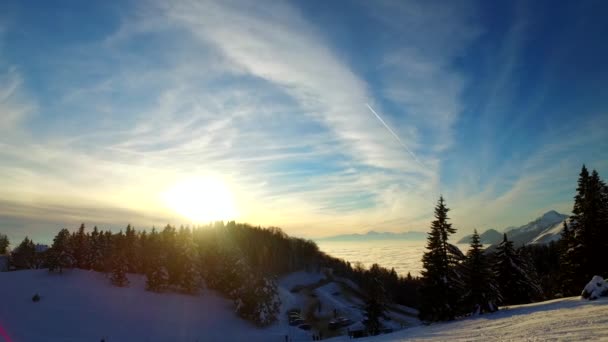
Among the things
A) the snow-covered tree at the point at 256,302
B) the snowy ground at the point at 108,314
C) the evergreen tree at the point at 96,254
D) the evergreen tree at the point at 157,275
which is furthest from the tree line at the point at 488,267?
the evergreen tree at the point at 96,254

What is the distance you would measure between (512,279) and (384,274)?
403 ft

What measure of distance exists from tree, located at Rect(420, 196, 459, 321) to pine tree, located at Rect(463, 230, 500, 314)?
166 centimetres

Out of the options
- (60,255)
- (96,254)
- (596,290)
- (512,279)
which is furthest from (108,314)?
(596,290)

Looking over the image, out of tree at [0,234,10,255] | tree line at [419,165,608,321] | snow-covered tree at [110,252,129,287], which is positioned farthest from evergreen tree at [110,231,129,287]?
tree at [0,234,10,255]

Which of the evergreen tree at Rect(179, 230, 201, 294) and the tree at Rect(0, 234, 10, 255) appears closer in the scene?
the evergreen tree at Rect(179, 230, 201, 294)

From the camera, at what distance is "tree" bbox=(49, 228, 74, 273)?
7450 cm

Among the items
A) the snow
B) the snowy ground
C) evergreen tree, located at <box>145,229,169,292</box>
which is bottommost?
the snowy ground

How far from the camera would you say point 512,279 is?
43.0m

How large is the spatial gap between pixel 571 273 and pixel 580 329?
28524 millimetres

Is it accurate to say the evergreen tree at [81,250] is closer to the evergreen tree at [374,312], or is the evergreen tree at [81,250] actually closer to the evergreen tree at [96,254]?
the evergreen tree at [96,254]

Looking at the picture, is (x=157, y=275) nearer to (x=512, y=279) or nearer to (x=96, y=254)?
(x=96, y=254)

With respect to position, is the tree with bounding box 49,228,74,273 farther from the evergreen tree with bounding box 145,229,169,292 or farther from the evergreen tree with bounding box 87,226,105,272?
the evergreen tree with bounding box 145,229,169,292

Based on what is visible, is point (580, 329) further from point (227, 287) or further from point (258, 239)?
point (258, 239)

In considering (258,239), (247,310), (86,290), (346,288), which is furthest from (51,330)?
(258,239)
